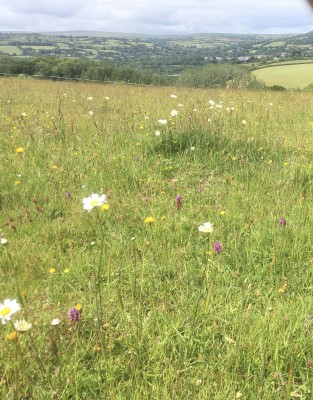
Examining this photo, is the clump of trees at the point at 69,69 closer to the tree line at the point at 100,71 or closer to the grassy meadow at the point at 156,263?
the tree line at the point at 100,71

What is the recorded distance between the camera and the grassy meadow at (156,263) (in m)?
1.55

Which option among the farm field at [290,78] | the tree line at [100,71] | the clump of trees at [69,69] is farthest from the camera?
the clump of trees at [69,69]

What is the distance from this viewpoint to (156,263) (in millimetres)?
2303

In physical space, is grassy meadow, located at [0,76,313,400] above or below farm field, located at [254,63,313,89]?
above

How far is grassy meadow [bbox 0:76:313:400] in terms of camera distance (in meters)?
1.55

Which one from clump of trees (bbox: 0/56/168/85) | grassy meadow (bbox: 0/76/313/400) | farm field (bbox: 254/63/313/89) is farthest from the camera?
clump of trees (bbox: 0/56/168/85)

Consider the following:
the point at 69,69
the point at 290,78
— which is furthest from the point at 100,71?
the point at 290,78

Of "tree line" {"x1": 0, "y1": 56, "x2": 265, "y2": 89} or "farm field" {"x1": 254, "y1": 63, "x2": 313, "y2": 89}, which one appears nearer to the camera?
"farm field" {"x1": 254, "y1": 63, "x2": 313, "y2": 89}

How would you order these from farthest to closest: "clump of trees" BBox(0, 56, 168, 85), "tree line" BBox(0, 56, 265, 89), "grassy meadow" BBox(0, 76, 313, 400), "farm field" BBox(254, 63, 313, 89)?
1. "clump of trees" BBox(0, 56, 168, 85)
2. "tree line" BBox(0, 56, 265, 89)
3. "farm field" BBox(254, 63, 313, 89)
4. "grassy meadow" BBox(0, 76, 313, 400)

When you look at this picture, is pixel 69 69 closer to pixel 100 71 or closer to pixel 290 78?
pixel 100 71

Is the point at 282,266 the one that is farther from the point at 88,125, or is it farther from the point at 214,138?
the point at 88,125

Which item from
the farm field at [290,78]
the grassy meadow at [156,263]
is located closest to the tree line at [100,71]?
the farm field at [290,78]

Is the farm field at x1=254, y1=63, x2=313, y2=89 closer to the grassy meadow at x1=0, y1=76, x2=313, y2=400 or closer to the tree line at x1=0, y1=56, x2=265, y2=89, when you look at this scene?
the tree line at x1=0, y1=56, x2=265, y2=89

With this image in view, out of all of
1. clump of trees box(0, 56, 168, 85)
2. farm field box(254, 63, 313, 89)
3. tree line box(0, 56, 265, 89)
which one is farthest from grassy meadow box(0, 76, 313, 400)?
clump of trees box(0, 56, 168, 85)
